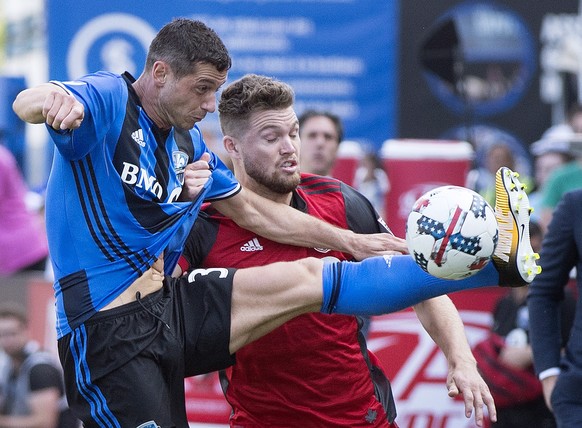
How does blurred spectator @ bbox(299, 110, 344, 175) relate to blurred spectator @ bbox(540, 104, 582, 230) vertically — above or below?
above

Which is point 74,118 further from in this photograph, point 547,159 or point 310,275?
point 547,159

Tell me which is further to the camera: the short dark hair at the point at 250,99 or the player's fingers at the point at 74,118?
the short dark hair at the point at 250,99

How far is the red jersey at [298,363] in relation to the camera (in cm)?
486

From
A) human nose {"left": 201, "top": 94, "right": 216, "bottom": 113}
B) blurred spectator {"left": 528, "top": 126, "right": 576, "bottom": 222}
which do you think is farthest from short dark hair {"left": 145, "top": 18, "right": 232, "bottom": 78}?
blurred spectator {"left": 528, "top": 126, "right": 576, "bottom": 222}

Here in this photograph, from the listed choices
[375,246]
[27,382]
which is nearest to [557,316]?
[375,246]

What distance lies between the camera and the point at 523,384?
6703 millimetres

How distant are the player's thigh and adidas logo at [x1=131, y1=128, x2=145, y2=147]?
2.27 feet

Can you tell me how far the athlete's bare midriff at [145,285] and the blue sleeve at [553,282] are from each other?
1.72 metres

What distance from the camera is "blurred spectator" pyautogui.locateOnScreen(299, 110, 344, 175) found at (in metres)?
7.38

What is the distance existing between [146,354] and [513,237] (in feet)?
4.91

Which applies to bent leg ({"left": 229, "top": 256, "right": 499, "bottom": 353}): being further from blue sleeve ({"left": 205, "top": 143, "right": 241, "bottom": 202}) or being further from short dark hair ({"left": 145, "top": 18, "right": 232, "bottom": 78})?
short dark hair ({"left": 145, "top": 18, "right": 232, "bottom": 78})

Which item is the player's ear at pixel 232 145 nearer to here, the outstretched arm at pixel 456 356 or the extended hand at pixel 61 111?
the outstretched arm at pixel 456 356

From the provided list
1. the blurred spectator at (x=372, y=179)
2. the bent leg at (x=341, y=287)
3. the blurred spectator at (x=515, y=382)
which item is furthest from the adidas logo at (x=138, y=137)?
the blurred spectator at (x=372, y=179)

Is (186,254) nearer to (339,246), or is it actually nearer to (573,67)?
(339,246)
